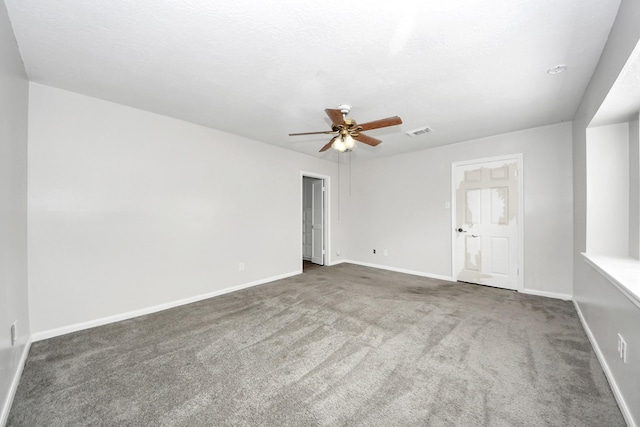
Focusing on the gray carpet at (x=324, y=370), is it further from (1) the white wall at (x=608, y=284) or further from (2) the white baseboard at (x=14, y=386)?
(1) the white wall at (x=608, y=284)

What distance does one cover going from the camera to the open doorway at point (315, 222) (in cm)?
581

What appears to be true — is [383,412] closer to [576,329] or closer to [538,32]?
[576,329]

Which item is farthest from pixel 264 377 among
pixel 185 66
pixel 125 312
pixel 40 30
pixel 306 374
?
pixel 40 30

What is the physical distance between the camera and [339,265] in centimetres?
577

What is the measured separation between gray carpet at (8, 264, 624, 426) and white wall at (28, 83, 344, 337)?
40cm

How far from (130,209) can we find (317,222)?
373cm

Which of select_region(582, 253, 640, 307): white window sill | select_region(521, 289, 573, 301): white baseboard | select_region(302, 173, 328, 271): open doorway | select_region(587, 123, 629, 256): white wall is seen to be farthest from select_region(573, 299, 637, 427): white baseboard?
select_region(302, 173, 328, 271): open doorway

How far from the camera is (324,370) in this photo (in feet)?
6.46

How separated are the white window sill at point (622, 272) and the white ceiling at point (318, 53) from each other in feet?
5.38

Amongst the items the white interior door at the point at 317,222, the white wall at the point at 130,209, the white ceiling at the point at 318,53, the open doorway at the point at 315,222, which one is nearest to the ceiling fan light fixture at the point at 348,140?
the white ceiling at the point at 318,53

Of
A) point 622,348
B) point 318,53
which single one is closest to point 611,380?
point 622,348

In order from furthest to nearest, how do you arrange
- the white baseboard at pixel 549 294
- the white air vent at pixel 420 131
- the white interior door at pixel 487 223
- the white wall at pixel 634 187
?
the white interior door at pixel 487 223 → the white air vent at pixel 420 131 → the white baseboard at pixel 549 294 → the white wall at pixel 634 187

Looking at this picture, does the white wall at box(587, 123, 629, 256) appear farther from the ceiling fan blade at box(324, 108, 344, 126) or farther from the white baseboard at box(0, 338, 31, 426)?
the white baseboard at box(0, 338, 31, 426)

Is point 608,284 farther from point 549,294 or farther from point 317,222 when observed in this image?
point 317,222
